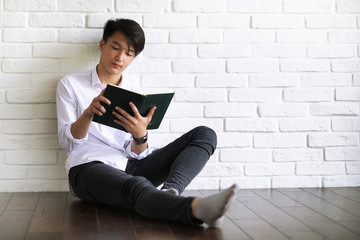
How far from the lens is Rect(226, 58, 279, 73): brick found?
3039 millimetres

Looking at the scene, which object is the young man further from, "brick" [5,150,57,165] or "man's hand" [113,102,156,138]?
"brick" [5,150,57,165]

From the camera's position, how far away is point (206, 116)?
3.02 m

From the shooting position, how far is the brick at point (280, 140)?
3.09 metres

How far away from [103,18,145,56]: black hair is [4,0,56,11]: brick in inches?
15.0

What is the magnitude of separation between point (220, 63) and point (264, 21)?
1.18 ft

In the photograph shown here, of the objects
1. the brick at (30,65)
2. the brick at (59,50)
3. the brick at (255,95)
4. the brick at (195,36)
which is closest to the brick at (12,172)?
the brick at (30,65)

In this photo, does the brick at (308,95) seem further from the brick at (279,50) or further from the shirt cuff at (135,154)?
the shirt cuff at (135,154)

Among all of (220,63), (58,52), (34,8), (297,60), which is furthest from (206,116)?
(34,8)

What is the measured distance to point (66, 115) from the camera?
2.63 metres

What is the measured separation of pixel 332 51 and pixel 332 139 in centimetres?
53

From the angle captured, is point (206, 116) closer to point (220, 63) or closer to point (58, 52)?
point (220, 63)

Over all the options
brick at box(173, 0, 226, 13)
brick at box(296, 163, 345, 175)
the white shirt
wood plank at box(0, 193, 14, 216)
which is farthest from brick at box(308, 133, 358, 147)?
wood plank at box(0, 193, 14, 216)

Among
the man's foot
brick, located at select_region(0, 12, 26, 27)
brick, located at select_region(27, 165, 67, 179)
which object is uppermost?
brick, located at select_region(0, 12, 26, 27)

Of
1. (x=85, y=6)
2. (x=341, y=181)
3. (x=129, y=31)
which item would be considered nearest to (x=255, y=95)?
(x=341, y=181)
